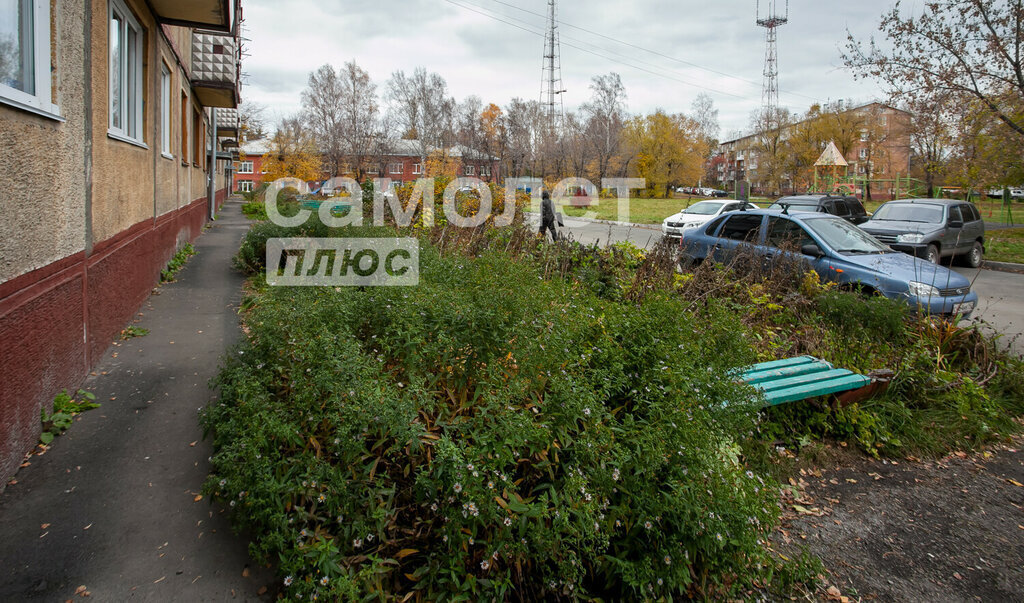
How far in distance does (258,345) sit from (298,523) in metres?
1.45

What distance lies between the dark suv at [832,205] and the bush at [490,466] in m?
16.0

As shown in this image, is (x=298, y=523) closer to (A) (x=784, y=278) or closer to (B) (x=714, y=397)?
(B) (x=714, y=397)

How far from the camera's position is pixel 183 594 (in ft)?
8.68

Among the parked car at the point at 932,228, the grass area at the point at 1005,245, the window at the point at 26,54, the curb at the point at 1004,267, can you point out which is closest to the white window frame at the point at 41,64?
the window at the point at 26,54

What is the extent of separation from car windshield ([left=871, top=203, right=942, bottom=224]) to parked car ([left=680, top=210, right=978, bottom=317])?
831cm

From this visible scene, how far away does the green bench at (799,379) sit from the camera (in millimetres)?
4379

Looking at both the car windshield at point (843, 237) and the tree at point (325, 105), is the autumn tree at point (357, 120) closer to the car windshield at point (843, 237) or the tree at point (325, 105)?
the tree at point (325, 105)

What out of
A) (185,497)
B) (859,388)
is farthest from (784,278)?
(185,497)

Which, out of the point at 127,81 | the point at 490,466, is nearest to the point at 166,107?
the point at 127,81

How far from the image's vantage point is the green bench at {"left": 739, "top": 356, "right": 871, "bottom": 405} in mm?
4379

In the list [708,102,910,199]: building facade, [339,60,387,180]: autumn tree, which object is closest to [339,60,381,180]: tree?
[339,60,387,180]: autumn tree

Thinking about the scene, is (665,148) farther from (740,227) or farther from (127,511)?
(127,511)

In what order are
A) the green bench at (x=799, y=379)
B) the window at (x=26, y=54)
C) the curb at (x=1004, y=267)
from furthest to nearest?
the curb at (x=1004, y=267) → the green bench at (x=799, y=379) → the window at (x=26, y=54)

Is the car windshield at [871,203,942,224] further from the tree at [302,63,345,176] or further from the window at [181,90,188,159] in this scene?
the tree at [302,63,345,176]
